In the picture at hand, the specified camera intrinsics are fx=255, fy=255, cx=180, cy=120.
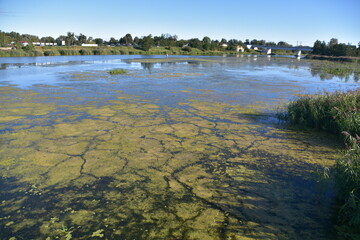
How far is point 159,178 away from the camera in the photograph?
3988 mm

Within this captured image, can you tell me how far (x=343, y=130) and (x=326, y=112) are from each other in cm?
104

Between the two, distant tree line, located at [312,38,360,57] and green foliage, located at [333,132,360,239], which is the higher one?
distant tree line, located at [312,38,360,57]

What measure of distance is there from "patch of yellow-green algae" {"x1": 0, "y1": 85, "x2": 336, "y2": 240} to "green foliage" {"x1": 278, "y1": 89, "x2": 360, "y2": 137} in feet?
2.15

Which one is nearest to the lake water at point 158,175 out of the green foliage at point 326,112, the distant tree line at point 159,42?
the green foliage at point 326,112

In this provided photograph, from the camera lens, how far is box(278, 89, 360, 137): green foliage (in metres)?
6.06

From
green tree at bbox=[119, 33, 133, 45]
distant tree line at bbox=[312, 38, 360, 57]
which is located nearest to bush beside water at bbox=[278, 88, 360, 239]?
distant tree line at bbox=[312, 38, 360, 57]

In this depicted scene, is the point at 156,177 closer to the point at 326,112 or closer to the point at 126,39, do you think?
the point at 326,112

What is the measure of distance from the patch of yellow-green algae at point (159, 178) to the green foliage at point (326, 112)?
2.15ft

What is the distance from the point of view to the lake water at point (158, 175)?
9.68 ft

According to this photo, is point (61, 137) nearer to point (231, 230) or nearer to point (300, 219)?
point (231, 230)

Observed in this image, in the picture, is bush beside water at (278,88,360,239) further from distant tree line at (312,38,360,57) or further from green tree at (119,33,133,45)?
green tree at (119,33,133,45)

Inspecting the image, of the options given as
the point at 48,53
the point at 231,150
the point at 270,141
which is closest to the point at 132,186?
the point at 231,150

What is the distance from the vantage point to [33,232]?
2.79 metres

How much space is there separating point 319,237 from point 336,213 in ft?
2.03
